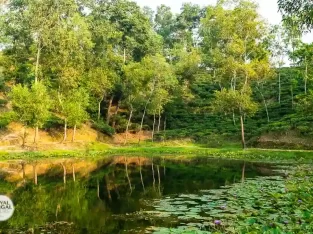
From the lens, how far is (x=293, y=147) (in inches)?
1623

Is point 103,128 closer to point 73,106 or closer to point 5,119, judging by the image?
point 73,106

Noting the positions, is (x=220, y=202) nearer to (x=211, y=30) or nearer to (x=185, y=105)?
(x=185, y=105)

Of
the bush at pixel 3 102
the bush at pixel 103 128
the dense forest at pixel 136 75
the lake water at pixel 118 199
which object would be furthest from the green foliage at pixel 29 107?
the bush at pixel 103 128

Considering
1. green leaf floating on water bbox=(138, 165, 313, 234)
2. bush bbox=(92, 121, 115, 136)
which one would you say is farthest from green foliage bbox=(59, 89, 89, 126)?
green leaf floating on water bbox=(138, 165, 313, 234)

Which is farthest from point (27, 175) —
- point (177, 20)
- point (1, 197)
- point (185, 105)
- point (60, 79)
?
point (177, 20)

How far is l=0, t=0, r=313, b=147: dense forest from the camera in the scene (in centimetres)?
4256

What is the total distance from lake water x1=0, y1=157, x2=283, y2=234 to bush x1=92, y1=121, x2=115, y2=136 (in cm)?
2708

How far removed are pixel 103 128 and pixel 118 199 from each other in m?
39.4

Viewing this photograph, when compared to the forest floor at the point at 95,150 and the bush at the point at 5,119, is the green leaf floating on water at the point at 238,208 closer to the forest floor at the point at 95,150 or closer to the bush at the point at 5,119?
the forest floor at the point at 95,150

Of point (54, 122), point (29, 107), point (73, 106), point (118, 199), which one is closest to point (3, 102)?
point (54, 122)

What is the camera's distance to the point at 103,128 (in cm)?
5494

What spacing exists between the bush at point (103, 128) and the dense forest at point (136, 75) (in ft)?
0.50

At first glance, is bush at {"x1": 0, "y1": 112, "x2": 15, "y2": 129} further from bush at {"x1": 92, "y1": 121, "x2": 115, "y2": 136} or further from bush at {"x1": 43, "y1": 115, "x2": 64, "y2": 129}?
bush at {"x1": 92, "y1": 121, "x2": 115, "y2": 136}

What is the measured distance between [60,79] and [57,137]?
807 centimetres
